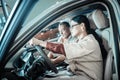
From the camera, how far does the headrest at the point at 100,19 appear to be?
2.71m

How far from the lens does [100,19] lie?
2715 millimetres

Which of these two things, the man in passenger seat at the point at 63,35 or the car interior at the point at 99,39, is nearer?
the car interior at the point at 99,39

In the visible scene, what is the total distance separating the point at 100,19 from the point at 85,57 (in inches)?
17.3

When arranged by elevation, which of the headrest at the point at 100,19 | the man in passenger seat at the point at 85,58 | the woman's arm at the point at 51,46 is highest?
the headrest at the point at 100,19

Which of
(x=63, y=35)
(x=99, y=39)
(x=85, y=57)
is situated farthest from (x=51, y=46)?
(x=63, y=35)

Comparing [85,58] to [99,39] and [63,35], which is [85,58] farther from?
[63,35]

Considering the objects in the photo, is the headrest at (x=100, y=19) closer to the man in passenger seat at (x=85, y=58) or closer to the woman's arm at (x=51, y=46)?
the man in passenger seat at (x=85, y=58)

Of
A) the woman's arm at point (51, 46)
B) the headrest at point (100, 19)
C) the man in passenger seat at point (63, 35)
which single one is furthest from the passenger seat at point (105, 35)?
the man in passenger seat at point (63, 35)

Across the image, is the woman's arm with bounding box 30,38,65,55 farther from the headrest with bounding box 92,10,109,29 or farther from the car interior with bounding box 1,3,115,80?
the headrest with bounding box 92,10,109,29

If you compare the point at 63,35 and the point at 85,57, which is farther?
the point at 63,35

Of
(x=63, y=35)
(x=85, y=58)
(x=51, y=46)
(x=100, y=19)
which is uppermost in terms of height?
(x=100, y=19)

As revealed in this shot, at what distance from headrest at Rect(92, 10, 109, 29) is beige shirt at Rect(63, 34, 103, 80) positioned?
0.60 ft

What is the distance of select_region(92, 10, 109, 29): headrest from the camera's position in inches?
107

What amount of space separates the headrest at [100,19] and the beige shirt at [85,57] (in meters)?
0.18
